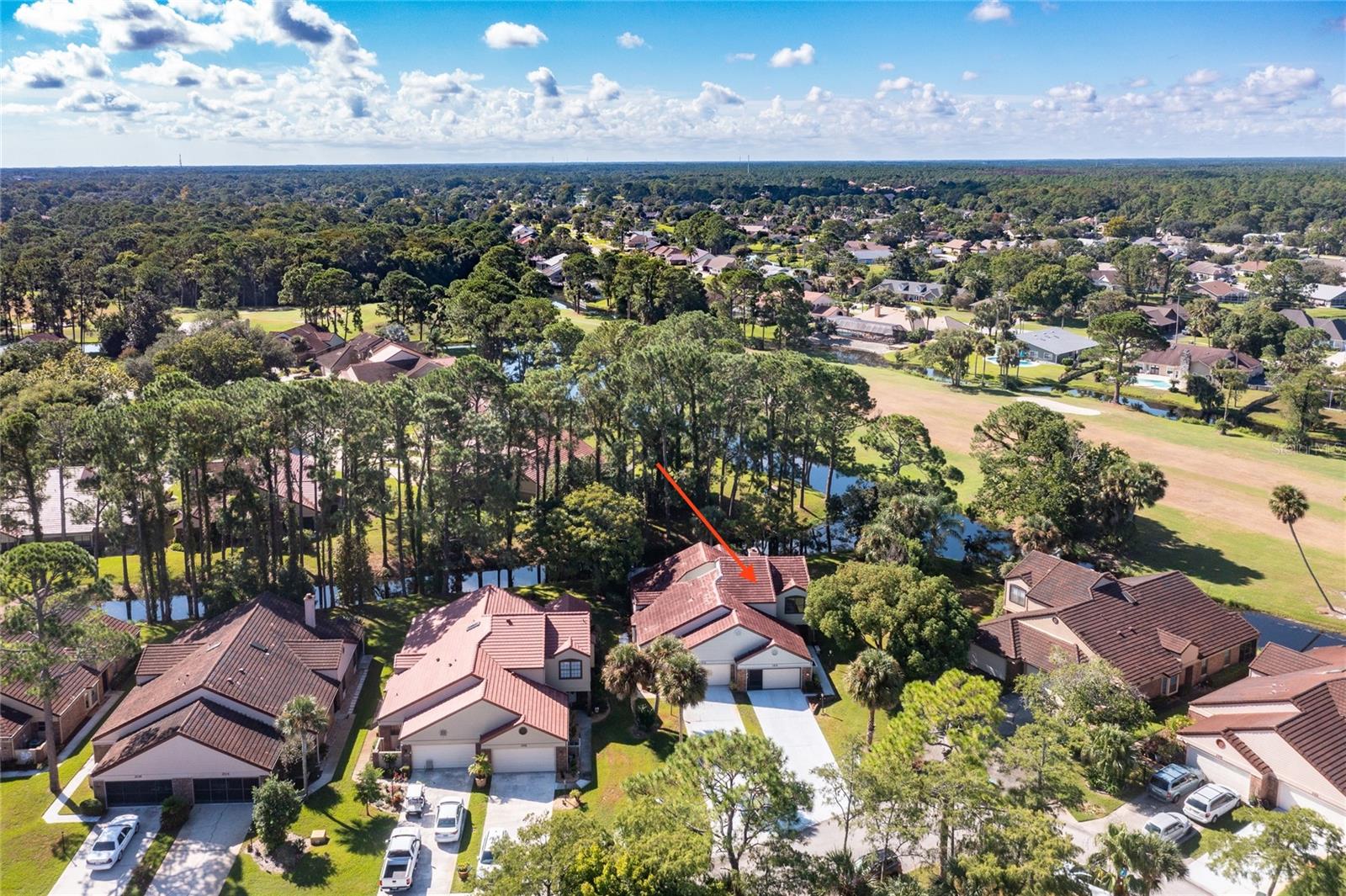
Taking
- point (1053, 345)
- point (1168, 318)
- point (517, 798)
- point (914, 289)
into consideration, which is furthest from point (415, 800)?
point (914, 289)

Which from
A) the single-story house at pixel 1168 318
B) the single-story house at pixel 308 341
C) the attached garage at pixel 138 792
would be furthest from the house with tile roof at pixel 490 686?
the single-story house at pixel 1168 318

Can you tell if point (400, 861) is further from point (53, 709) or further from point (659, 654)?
point (53, 709)

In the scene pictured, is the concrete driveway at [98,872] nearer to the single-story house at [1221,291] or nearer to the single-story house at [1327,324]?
the single-story house at [1327,324]

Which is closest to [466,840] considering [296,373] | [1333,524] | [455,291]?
[1333,524]

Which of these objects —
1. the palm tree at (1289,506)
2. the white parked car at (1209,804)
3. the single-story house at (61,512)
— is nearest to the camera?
the white parked car at (1209,804)

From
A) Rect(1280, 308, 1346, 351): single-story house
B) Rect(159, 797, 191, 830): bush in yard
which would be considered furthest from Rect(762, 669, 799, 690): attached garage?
Rect(1280, 308, 1346, 351): single-story house

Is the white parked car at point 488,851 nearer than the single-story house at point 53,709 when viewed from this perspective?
Yes
